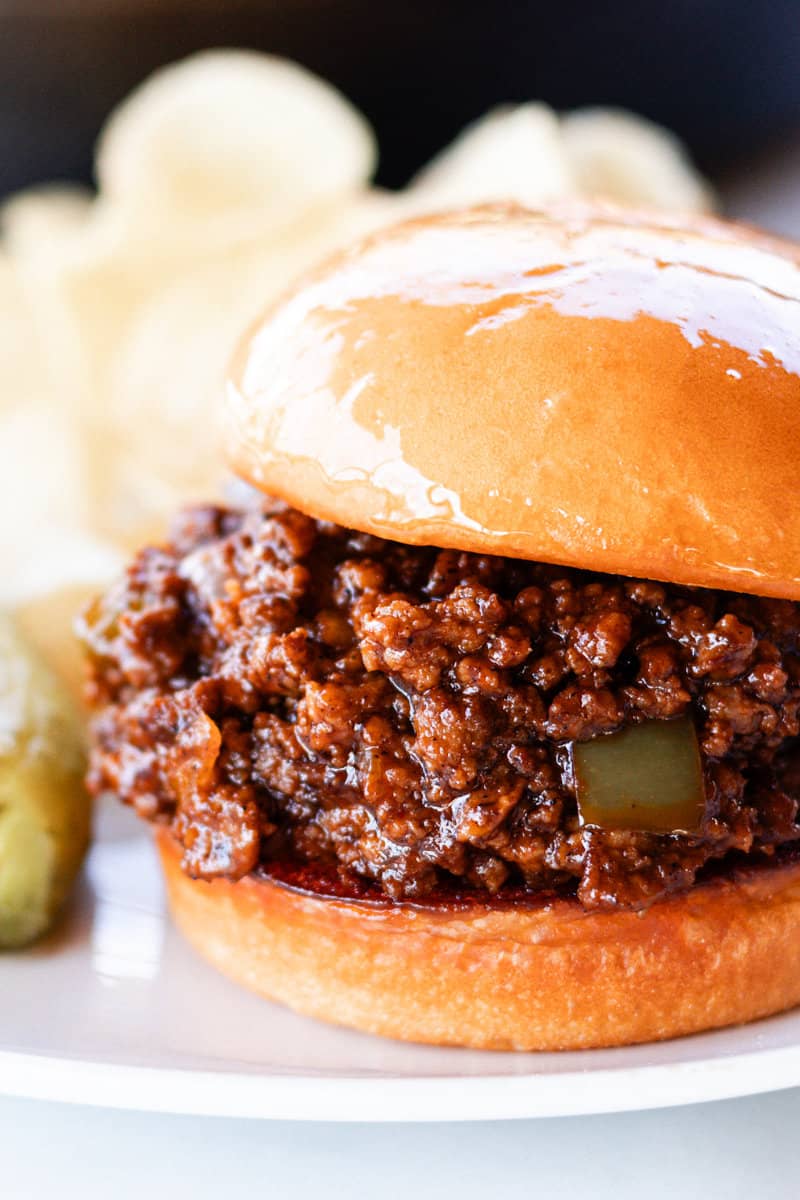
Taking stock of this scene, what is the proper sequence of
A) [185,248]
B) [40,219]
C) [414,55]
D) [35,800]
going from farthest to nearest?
1. [414,55]
2. [40,219]
3. [185,248]
4. [35,800]

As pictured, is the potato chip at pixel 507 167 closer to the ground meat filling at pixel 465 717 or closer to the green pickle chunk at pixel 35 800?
the green pickle chunk at pixel 35 800

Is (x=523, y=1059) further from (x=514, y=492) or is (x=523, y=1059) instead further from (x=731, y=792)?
(x=514, y=492)

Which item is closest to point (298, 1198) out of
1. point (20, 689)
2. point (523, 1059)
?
point (523, 1059)

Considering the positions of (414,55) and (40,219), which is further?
(414,55)

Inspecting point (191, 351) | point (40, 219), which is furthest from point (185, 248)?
point (40, 219)

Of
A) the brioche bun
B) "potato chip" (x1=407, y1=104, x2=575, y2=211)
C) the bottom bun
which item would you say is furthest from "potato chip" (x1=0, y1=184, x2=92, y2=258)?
the bottom bun

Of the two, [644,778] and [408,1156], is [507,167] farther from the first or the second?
[408,1156]
